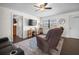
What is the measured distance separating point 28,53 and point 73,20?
1.03 meters

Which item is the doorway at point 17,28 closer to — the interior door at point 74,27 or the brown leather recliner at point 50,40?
the brown leather recliner at point 50,40

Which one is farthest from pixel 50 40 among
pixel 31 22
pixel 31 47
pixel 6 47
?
pixel 6 47

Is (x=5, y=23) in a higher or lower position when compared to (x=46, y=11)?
lower

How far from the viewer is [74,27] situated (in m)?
1.85

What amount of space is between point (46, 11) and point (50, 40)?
54 centimetres

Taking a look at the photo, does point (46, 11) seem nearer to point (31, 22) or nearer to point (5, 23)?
point (31, 22)

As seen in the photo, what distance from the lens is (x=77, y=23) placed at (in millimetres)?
1834

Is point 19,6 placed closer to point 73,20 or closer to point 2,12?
point 2,12

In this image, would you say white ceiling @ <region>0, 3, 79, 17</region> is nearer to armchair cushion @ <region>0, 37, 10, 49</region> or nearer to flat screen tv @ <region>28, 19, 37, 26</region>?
flat screen tv @ <region>28, 19, 37, 26</region>

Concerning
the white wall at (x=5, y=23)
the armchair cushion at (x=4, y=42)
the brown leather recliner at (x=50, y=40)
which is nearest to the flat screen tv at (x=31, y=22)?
the brown leather recliner at (x=50, y=40)

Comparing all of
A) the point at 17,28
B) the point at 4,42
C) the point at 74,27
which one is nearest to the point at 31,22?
the point at 17,28

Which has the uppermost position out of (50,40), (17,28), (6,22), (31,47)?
(6,22)

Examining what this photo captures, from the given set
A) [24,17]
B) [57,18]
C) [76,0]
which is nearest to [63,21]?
[57,18]
